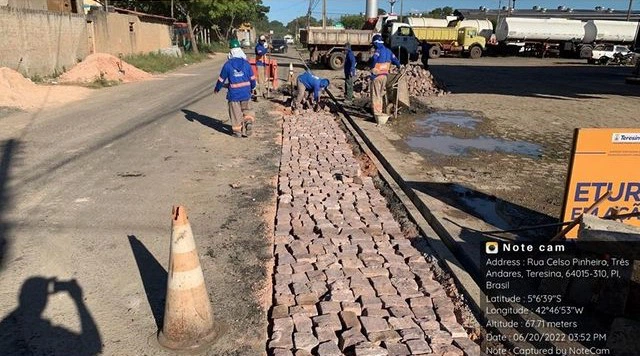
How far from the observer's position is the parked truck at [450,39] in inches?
1503

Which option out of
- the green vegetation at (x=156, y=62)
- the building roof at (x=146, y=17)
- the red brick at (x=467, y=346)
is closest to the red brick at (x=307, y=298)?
the red brick at (x=467, y=346)

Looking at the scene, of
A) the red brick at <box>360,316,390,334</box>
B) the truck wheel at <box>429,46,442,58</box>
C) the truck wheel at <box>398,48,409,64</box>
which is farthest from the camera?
the truck wheel at <box>429,46,442,58</box>

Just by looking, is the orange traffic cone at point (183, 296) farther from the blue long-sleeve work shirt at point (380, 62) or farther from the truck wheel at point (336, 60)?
the truck wheel at point (336, 60)

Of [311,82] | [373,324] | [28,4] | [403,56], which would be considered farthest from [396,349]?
[403,56]

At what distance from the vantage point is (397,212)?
17.4 feet

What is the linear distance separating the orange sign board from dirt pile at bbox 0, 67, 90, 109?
1280 centimetres

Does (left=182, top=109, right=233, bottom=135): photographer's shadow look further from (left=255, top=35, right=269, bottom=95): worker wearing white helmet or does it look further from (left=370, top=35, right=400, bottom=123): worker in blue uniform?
(left=370, top=35, right=400, bottom=123): worker in blue uniform

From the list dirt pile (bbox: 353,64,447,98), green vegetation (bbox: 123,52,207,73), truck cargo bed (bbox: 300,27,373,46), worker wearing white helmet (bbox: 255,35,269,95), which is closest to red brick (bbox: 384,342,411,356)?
worker wearing white helmet (bbox: 255,35,269,95)

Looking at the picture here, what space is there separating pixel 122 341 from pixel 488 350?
2.40 m

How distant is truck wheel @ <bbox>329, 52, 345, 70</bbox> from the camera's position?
24922 mm

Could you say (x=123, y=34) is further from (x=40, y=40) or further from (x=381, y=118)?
(x=381, y=118)

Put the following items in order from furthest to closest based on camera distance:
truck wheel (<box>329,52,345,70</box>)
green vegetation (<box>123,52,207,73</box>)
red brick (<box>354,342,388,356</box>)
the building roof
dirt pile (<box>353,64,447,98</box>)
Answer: the building roof → green vegetation (<box>123,52,207,73</box>) → truck wheel (<box>329,52,345,70</box>) → dirt pile (<box>353,64,447,98</box>) → red brick (<box>354,342,388,356</box>)

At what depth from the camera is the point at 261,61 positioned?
13.9m

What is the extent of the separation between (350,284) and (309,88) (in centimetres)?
841
